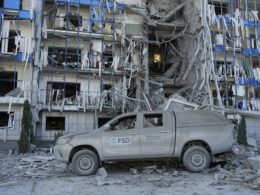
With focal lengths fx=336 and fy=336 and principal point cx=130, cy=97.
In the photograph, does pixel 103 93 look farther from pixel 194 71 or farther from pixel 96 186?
pixel 96 186

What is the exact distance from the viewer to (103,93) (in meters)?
25.4

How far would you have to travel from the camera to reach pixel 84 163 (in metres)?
11.3

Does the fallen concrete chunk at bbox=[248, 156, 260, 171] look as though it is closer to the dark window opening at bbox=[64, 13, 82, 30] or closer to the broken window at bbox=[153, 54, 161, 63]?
the dark window opening at bbox=[64, 13, 82, 30]

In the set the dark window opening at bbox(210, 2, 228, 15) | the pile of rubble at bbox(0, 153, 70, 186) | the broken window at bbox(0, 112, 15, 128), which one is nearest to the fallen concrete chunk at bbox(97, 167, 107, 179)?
the pile of rubble at bbox(0, 153, 70, 186)

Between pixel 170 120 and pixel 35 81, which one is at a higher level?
pixel 35 81

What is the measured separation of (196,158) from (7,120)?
1790 centimetres

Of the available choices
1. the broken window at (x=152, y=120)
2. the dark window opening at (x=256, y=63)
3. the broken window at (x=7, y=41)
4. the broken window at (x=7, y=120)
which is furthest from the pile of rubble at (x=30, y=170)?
the dark window opening at (x=256, y=63)

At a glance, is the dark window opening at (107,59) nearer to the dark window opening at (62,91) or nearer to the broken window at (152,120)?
the dark window opening at (62,91)

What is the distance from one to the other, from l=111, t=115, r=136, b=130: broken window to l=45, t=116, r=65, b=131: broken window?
15757mm

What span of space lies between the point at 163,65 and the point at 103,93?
11146 mm

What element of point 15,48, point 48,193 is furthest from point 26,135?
point 48,193

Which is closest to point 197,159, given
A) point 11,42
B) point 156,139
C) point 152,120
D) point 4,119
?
point 156,139

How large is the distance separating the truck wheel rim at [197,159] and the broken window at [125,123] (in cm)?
A: 225

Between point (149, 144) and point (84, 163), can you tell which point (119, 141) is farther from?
point (84, 163)
